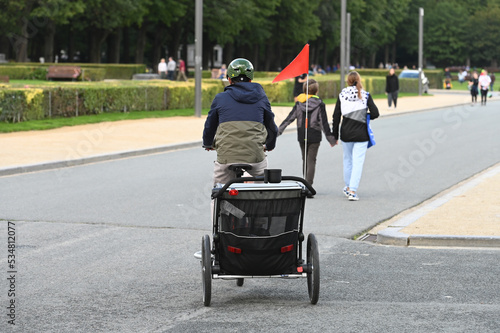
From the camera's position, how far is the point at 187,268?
7801mm

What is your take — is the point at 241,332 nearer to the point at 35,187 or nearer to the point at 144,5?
the point at 35,187

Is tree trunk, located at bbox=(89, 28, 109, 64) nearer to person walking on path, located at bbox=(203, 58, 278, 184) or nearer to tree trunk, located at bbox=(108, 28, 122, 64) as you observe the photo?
tree trunk, located at bbox=(108, 28, 122, 64)

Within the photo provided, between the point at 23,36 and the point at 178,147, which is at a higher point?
the point at 23,36

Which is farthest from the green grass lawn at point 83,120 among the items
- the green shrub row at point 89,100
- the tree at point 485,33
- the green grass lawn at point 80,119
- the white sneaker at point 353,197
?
the tree at point 485,33

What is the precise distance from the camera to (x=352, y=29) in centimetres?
10350

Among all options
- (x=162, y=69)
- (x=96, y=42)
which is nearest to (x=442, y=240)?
(x=162, y=69)

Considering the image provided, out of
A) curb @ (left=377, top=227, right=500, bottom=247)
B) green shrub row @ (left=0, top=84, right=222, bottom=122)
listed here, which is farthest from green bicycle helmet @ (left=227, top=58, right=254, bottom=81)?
green shrub row @ (left=0, top=84, right=222, bottom=122)

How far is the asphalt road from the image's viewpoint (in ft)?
19.8

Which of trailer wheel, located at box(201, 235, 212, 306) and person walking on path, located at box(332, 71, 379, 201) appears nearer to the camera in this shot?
trailer wheel, located at box(201, 235, 212, 306)

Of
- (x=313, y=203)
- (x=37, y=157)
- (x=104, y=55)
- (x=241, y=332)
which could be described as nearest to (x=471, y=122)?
(x=37, y=157)

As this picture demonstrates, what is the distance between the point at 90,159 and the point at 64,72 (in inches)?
1208

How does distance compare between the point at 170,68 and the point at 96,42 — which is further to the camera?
the point at 96,42

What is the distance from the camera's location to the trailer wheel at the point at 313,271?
6.31 meters

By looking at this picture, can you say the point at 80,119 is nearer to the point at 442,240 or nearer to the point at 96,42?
the point at 442,240
